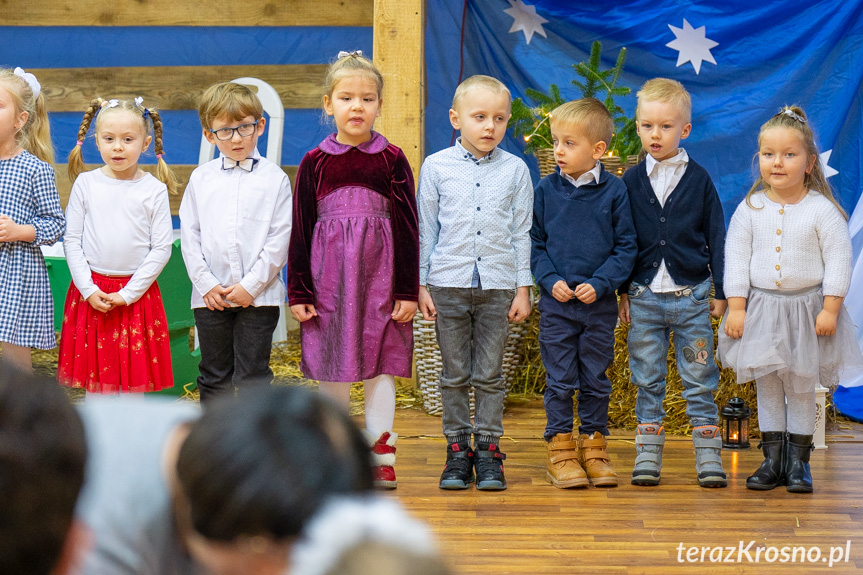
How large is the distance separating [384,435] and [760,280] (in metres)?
1.36

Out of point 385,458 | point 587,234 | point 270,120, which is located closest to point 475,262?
point 587,234

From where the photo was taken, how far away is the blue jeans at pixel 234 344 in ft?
9.66

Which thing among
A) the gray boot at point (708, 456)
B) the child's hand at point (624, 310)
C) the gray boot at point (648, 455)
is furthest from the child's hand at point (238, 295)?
the gray boot at point (708, 456)

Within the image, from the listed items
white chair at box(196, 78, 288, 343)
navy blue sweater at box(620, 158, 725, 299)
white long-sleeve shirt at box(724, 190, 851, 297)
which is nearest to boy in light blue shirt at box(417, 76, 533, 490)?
navy blue sweater at box(620, 158, 725, 299)

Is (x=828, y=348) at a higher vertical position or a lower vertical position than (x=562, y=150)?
lower

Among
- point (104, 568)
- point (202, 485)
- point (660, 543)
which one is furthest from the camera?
point (660, 543)

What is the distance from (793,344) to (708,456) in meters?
0.46

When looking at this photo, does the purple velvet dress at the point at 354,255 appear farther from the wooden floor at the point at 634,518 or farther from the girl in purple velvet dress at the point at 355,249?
the wooden floor at the point at 634,518

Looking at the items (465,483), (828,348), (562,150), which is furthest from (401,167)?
(828,348)

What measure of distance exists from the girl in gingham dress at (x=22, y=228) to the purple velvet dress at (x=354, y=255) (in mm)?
868

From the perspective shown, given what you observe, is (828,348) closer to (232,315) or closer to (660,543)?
(660,543)

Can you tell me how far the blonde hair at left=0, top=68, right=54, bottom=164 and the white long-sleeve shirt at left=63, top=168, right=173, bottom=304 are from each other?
303 mm

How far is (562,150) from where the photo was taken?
300 cm

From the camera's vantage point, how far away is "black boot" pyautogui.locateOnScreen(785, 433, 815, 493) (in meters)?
2.87
